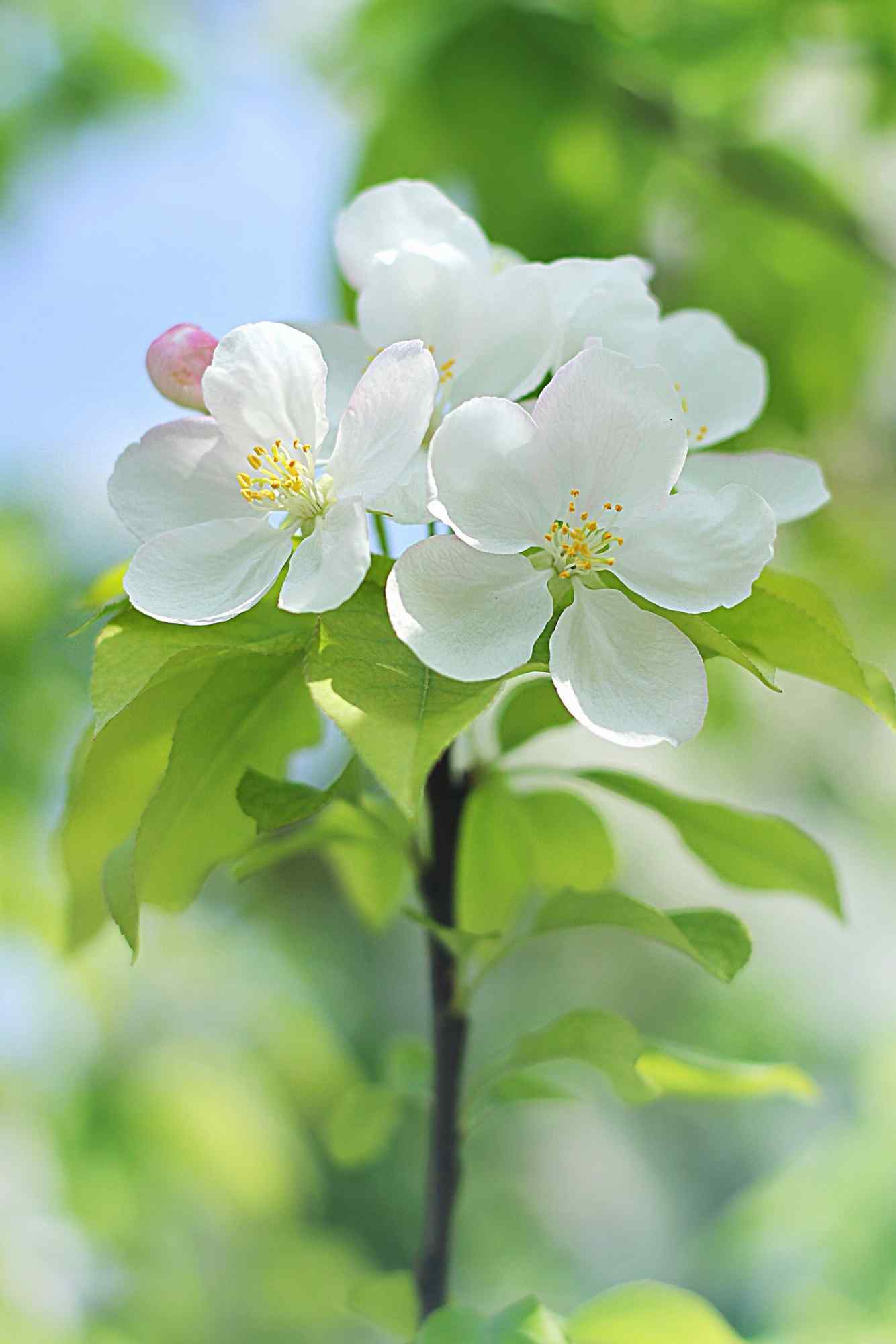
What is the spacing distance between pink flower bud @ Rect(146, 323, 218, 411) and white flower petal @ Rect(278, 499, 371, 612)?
0.33ft

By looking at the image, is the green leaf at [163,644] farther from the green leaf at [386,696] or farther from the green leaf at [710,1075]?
the green leaf at [710,1075]

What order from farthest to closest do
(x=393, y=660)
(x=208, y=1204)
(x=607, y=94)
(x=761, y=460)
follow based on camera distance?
(x=208, y=1204)
(x=607, y=94)
(x=761, y=460)
(x=393, y=660)

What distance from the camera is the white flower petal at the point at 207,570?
435 millimetres

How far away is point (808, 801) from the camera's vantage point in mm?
2764

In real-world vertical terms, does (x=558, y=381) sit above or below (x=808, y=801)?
above

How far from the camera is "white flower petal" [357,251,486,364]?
0.50 m

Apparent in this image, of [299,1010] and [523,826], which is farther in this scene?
[299,1010]

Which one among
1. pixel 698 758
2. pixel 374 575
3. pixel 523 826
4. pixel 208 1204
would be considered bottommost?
pixel 208 1204

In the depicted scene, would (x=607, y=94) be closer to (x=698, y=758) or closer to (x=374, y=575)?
(x=374, y=575)

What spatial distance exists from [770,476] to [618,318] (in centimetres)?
10

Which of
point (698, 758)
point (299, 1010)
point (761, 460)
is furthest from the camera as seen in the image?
point (698, 758)

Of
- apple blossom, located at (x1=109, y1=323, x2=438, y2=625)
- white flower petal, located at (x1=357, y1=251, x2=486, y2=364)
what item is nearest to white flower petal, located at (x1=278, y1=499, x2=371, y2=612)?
apple blossom, located at (x1=109, y1=323, x2=438, y2=625)

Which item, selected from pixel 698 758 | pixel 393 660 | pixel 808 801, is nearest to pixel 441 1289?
pixel 393 660

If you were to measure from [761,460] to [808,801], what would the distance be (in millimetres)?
2351
